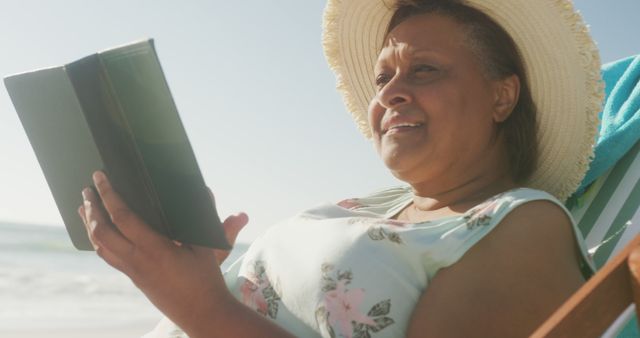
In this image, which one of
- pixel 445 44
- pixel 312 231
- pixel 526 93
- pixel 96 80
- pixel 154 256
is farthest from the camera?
pixel 526 93

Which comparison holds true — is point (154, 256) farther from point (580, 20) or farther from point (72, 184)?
point (580, 20)

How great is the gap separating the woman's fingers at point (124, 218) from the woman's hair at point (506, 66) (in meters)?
1.28

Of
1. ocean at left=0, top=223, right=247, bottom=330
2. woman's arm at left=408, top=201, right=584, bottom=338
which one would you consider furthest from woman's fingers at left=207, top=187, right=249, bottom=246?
ocean at left=0, top=223, right=247, bottom=330

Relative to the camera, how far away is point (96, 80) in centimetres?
139

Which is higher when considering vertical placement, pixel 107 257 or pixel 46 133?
pixel 46 133

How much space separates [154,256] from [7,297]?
9.39 metres

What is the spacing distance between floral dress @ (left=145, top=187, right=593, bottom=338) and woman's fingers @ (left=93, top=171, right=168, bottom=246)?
1.52 feet

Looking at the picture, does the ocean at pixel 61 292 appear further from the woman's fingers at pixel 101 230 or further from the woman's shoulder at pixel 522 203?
the woman's shoulder at pixel 522 203

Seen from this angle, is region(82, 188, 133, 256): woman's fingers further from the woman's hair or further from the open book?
the woman's hair

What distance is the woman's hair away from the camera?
7.36ft

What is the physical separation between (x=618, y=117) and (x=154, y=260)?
2.02 meters

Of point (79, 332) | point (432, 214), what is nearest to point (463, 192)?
point (432, 214)

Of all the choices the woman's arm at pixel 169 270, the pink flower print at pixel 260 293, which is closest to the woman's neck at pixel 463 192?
the pink flower print at pixel 260 293

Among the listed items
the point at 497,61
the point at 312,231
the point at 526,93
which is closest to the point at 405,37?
the point at 497,61
